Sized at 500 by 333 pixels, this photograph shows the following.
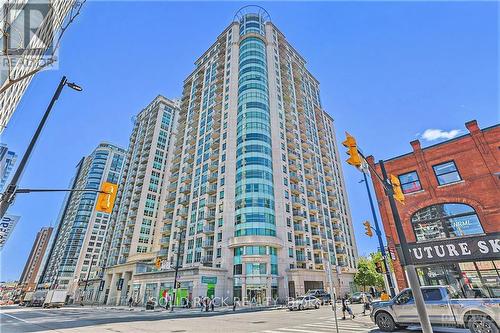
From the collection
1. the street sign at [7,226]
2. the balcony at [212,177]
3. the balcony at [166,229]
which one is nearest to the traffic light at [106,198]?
the street sign at [7,226]

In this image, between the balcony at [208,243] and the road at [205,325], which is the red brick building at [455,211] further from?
the balcony at [208,243]

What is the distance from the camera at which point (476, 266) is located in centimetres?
1473

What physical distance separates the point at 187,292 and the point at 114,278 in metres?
31.9

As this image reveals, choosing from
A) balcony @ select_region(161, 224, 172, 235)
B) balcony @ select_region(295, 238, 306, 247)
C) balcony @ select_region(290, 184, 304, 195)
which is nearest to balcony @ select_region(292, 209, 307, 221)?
balcony @ select_region(290, 184, 304, 195)

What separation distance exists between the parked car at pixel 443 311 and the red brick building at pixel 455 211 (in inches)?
229

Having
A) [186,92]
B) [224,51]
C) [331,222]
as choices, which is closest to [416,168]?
[331,222]

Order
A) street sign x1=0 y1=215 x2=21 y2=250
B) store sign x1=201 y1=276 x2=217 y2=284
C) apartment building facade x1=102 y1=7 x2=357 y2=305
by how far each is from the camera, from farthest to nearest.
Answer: apartment building facade x1=102 y1=7 x2=357 y2=305
store sign x1=201 y1=276 x2=217 y2=284
street sign x1=0 y1=215 x2=21 y2=250

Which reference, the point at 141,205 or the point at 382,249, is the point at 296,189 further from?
the point at 141,205

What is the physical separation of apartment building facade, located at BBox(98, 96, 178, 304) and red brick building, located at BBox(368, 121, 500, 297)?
5302cm

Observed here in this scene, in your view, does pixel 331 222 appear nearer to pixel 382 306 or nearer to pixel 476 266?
pixel 476 266

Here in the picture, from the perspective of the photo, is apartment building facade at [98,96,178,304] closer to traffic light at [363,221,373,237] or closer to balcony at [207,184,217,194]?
balcony at [207,184,217,194]

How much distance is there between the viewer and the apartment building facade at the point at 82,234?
9526cm

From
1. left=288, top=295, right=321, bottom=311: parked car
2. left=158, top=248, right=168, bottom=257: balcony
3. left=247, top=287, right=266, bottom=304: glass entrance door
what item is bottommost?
left=288, top=295, right=321, bottom=311: parked car

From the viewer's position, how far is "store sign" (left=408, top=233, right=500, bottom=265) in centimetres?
1436
